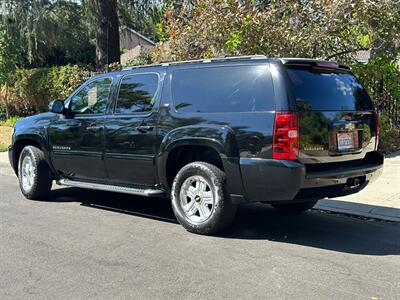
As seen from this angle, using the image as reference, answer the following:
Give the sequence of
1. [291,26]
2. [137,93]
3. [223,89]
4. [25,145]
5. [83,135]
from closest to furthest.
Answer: [223,89] < [137,93] < [83,135] < [25,145] < [291,26]

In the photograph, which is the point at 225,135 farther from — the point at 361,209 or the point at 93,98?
the point at 361,209

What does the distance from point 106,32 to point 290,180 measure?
40.0 ft

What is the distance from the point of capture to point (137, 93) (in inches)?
259

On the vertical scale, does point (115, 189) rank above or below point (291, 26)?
below

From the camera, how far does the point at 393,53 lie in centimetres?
1258

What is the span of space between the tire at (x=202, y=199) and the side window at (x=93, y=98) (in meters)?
1.74

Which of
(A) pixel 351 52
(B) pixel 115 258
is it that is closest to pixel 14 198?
(B) pixel 115 258

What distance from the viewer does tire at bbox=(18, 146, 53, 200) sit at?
301 inches

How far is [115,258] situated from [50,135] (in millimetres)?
3098

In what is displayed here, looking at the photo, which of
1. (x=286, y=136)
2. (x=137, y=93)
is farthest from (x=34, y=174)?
(x=286, y=136)

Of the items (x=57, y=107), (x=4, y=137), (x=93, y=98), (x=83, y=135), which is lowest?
(x=4, y=137)

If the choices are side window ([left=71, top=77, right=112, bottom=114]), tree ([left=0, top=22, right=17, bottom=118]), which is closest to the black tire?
side window ([left=71, top=77, right=112, bottom=114])

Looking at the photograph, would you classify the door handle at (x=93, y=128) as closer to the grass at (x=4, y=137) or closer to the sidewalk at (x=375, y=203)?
the sidewalk at (x=375, y=203)

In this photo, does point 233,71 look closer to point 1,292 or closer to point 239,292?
point 239,292
